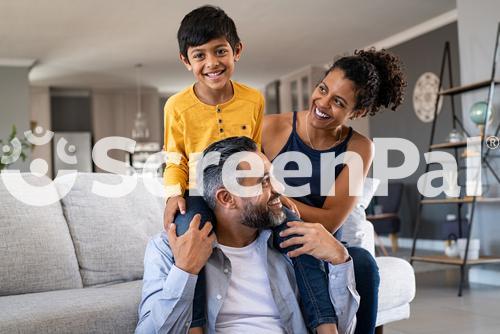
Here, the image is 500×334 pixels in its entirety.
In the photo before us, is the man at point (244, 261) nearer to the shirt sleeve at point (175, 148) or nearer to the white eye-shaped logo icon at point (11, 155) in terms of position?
the shirt sleeve at point (175, 148)

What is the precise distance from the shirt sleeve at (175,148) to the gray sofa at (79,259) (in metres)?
0.51

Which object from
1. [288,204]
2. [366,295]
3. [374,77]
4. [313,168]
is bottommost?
[366,295]

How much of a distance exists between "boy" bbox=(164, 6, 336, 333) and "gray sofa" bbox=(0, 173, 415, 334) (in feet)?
1.67

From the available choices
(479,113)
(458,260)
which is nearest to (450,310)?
(458,260)

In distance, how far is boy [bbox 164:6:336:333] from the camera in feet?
5.78

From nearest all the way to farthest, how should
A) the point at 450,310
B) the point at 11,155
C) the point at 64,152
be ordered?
the point at 11,155 → the point at 450,310 → the point at 64,152

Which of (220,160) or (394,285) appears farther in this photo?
(394,285)

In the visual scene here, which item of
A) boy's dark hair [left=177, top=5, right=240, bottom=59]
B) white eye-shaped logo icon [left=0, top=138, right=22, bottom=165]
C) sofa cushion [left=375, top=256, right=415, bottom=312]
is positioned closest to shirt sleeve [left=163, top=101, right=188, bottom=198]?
boy's dark hair [left=177, top=5, right=240, bottom=59]

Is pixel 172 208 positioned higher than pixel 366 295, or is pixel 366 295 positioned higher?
pixel 172 208

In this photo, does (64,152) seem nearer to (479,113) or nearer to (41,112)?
(41,112)

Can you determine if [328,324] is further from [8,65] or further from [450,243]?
[8,65]

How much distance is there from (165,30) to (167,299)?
6166 mm

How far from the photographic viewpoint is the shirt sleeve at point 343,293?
1731 millimetres

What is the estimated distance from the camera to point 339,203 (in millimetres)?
1998
